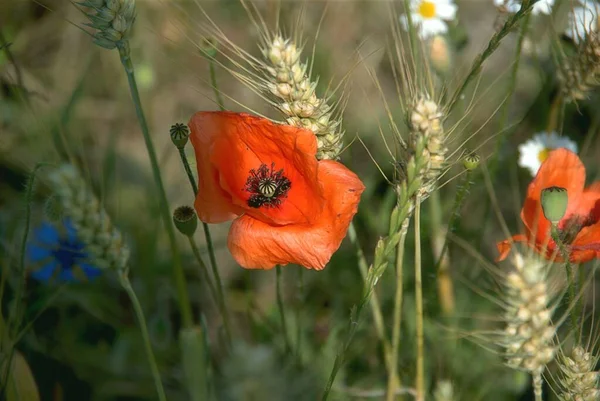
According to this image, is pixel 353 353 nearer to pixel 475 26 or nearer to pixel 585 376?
pixel 585 376

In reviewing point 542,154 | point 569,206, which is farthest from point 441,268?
point 569,206

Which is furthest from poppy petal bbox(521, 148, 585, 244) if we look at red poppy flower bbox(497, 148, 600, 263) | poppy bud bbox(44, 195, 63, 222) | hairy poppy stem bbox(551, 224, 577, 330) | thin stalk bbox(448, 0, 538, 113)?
poppy bud bbox(44, 195, 63, 222)

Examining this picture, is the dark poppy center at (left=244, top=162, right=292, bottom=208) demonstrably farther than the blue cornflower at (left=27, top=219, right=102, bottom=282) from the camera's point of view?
No

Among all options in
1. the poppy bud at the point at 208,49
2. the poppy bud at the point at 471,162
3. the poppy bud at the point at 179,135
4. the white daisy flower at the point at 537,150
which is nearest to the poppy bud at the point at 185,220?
the poppy bud at the point at 179,135

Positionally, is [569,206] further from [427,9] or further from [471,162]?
[427,9]

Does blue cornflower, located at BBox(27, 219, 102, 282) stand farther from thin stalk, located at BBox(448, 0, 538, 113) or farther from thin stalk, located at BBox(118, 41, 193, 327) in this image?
thin stalk, located at BBox(448, 0, 538, 113)

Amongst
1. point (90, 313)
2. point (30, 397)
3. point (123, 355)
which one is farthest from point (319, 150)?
point (90, 313)

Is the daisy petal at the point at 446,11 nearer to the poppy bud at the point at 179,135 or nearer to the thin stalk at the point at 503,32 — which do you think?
the thin stalk at the point at 503,32
